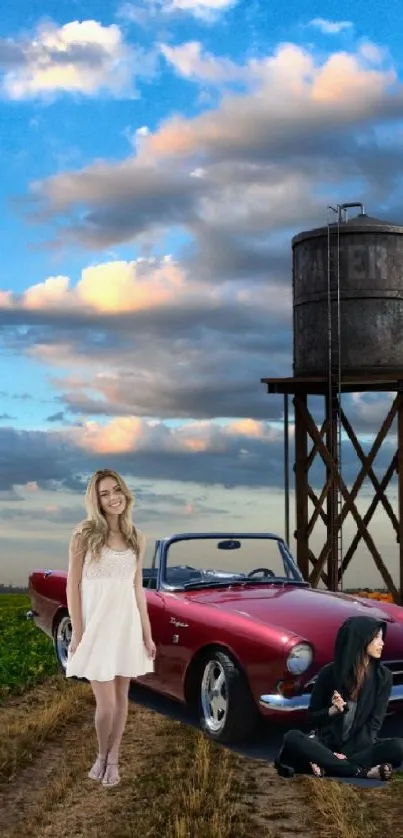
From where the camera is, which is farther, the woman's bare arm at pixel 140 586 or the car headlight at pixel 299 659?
the car headlight at pixel 299 659

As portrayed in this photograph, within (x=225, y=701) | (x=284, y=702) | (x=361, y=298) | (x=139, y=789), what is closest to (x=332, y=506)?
(x=361, y=298)

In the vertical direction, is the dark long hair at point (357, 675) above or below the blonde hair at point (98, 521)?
below

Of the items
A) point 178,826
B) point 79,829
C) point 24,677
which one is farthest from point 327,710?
point 24,677

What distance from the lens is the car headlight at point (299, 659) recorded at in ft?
24.8

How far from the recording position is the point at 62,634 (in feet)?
35.5

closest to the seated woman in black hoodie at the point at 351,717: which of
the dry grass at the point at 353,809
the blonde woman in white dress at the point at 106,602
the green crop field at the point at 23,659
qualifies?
the blonde woman in white dress at the point at 106,602

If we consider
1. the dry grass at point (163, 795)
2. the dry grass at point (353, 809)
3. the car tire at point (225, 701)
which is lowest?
the dry grass at point (353, 809)

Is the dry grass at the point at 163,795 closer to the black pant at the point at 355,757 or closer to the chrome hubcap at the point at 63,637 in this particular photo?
the chrome hubcap at the point at 63,637

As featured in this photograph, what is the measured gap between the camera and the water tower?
70.9 ft

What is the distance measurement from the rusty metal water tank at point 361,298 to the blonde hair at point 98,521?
16.3 m

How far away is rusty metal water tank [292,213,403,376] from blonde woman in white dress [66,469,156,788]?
1628 cm

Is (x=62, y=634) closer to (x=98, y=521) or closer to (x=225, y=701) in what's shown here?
(x=225, y=701)

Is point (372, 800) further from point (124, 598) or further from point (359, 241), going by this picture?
point (359, 241)

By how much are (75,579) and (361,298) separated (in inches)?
658
